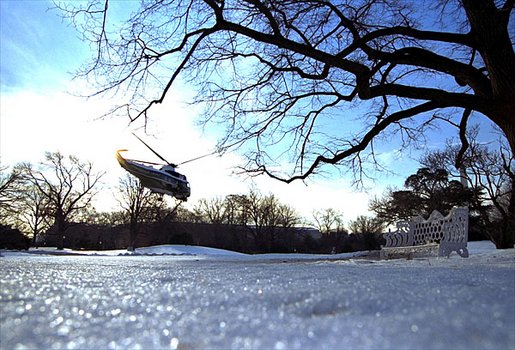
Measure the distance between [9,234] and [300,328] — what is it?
1173 inches

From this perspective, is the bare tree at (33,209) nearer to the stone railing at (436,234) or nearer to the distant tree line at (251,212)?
the distant tree line at (251,212)

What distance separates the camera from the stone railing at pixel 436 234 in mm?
6305

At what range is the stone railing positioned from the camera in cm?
630

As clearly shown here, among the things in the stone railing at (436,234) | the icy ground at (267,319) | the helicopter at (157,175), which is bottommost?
the icy ground at (267,319)

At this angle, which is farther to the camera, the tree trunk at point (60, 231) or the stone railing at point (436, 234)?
the tree trunk at point (60, 231)

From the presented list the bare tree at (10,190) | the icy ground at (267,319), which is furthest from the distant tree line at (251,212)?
the icy ground at (267,319)

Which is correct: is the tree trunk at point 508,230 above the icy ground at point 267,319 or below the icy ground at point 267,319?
above

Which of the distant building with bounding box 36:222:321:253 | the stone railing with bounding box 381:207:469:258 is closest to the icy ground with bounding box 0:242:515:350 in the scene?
the stone railing with bounding box 381:207:469:258

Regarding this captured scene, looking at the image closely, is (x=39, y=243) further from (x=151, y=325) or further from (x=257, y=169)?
(x=151, y=325)

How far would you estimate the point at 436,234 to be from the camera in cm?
831

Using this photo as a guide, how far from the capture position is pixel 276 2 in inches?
246

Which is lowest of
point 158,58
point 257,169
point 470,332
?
point 470,332

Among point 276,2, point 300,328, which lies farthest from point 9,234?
point 300,328

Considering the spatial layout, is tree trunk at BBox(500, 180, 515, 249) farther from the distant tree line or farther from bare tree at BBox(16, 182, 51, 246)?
bare tree at BBox(16, 182, 51, 246)
